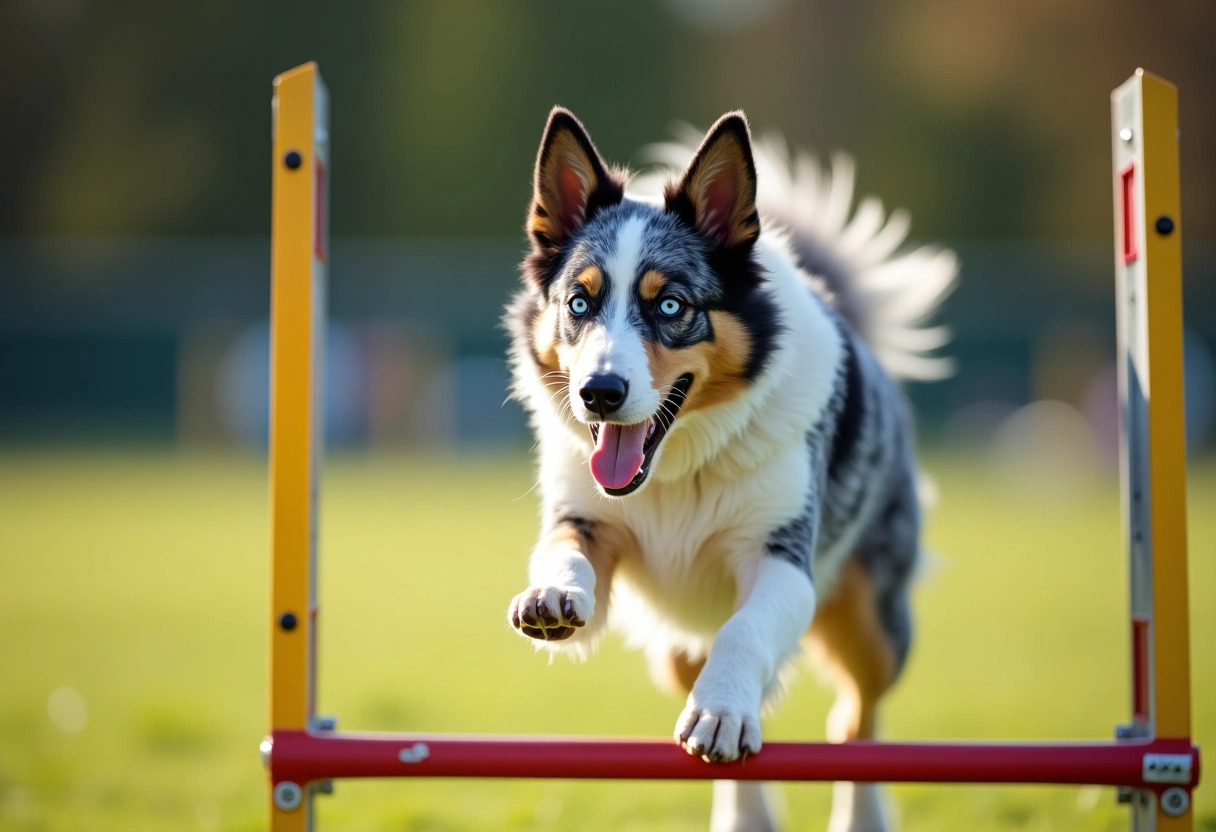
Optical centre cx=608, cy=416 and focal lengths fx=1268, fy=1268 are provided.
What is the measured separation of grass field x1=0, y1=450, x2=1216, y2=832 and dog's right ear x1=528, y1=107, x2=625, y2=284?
1989 millimetres

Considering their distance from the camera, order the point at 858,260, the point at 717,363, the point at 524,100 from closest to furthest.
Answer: the point at 717,363 < the point at 858,260 < the point at 524,100

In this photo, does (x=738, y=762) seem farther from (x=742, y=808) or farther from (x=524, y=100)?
(x=524, y=100)

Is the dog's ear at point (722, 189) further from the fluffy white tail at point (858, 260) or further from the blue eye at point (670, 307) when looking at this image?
the fluffy white tail at point (858, 260)

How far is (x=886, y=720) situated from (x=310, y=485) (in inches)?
145

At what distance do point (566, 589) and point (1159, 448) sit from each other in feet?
5.21

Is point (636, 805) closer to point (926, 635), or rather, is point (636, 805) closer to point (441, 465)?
point (926, 635)

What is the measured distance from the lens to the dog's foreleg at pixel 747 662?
3057mm

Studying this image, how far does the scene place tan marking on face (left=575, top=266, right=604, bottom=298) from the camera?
3605 millimetres

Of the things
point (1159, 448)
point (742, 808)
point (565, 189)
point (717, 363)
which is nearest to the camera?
point (1159, 448)

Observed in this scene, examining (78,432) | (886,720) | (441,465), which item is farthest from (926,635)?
(78,432)

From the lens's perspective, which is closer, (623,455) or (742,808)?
(623,455)

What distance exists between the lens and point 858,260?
17.3ft

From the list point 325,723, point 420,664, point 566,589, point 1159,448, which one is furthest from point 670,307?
point 420,664

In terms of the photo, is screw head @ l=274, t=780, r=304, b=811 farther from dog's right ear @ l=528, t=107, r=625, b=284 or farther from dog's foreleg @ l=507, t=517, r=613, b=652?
dog's right ear @ l=528, t=107, r=625, b=284
